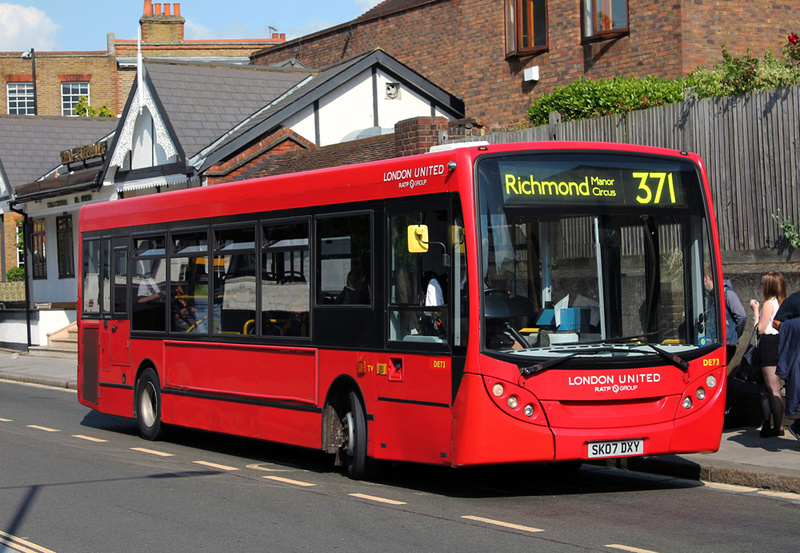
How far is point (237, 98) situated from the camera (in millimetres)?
27406

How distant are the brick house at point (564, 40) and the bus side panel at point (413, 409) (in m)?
10.9

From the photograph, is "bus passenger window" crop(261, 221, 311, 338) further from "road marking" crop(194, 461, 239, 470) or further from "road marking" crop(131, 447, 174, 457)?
"road marking" crop(131, 447, 174, 457)

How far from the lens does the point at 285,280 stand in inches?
422

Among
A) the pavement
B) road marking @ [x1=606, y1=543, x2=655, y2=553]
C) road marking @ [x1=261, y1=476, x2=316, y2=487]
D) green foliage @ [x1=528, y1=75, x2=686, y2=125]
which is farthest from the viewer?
green foliage @ [x1=528, y1=75, x2=686, y2=125]

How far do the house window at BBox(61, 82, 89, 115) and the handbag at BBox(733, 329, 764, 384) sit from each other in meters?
49.5

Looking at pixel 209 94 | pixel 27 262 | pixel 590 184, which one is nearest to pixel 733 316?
pixel 590 184

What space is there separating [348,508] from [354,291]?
2.17 meters

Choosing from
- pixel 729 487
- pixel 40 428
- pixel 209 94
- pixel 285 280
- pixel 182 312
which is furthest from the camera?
pixel 209 94

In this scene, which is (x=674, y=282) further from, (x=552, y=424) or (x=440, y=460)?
(x=440, y=460)

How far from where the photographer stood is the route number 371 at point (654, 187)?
29.8 ft

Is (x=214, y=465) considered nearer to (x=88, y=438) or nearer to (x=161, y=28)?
(x=88, y=438)

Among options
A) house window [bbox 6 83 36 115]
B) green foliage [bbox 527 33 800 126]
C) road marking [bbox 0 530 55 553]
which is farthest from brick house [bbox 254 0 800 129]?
house window [bbox 6 83 36 115]

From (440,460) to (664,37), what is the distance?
1561 cm

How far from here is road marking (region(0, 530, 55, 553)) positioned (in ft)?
23.2
